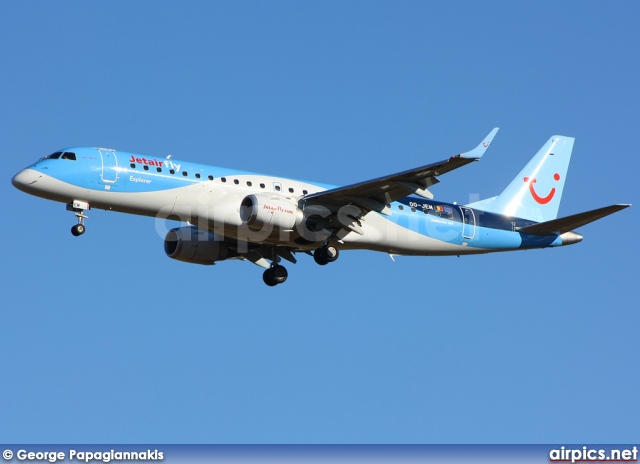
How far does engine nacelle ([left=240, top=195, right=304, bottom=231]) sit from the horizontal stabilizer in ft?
37.6

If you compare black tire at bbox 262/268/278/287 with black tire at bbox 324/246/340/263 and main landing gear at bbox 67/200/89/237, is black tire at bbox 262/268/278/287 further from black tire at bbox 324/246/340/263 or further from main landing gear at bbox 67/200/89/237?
main landing gear at bbox 67/200/89/237

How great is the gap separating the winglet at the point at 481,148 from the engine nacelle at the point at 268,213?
7308 millimetres

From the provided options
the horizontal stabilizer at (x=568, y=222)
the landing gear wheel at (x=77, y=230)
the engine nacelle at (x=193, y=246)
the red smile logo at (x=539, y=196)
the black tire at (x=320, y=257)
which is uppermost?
the red smile logo at (x=539, y=196)

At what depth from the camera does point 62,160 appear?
42.5 meters

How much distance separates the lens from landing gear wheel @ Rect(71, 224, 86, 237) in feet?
140

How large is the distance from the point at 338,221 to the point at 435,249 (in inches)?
209

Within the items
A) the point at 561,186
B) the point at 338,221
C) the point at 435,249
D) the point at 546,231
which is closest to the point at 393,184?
the point at 338,221

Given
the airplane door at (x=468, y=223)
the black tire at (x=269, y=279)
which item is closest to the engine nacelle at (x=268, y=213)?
the black tire at (x=269, y=279)

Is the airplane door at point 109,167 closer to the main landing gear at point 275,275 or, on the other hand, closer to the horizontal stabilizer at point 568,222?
the main landing gear at point 275,275

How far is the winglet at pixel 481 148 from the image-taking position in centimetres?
4059

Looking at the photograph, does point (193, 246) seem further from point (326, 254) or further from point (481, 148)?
point (481, 148)

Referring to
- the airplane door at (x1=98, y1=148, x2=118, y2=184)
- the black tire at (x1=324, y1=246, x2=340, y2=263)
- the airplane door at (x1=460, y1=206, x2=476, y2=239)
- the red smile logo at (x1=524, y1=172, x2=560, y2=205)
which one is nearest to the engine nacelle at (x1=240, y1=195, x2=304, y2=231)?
the black tire at (x1=324, y1=246, x2=340, y2=263)

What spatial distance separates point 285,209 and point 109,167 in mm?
6647
